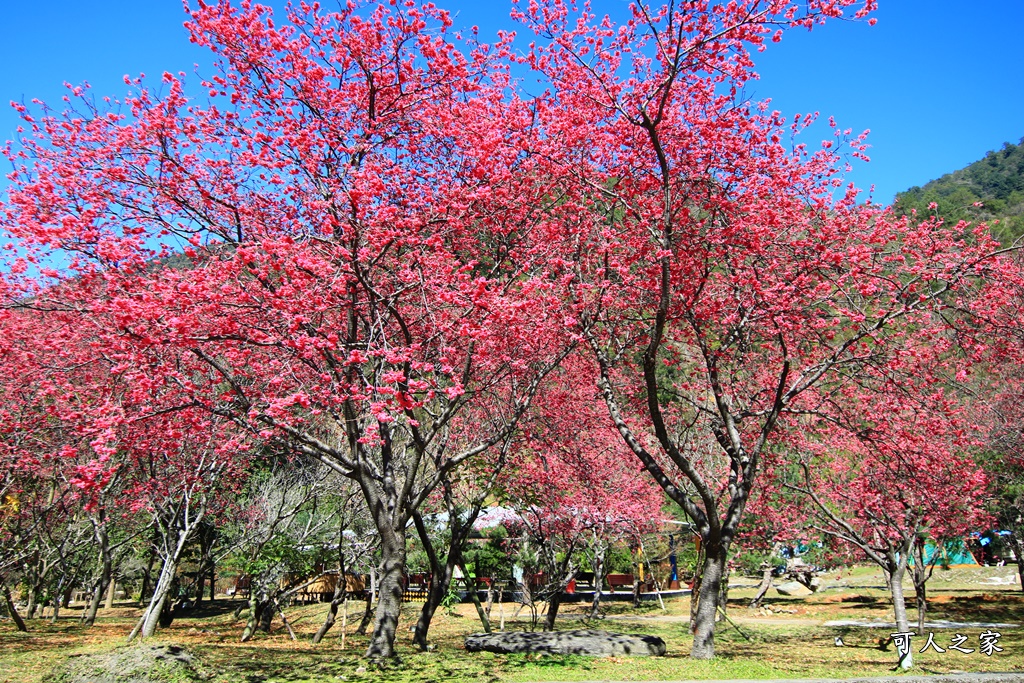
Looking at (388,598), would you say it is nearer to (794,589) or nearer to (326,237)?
(326,237)

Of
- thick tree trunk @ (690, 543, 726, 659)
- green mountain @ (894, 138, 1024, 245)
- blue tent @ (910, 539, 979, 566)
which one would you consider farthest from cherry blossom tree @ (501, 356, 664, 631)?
green mountain @ (894, 138, 1024, 245)

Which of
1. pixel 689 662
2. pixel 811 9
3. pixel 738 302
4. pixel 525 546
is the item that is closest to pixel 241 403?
pixel 689 662

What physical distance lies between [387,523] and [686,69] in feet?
A: 22.6

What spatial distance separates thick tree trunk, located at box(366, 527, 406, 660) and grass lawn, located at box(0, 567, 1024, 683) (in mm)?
333

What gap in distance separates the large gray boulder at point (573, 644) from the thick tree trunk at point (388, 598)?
1812mm

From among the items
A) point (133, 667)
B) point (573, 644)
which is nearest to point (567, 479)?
point (573, 644)

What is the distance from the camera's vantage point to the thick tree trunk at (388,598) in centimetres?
841

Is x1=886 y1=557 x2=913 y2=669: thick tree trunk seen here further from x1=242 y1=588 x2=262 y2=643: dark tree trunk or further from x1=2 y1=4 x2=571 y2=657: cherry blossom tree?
x1=242 y1=588 x2=262 y2=643: dark tree trunk

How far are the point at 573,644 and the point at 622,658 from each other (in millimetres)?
751

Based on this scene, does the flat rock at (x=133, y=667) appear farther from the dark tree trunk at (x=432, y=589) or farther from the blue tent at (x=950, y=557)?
the blue tent at (x=950, y=557)

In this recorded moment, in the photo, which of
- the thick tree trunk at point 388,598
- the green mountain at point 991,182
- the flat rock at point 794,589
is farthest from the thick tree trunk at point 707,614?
the green mountain at point 991,182

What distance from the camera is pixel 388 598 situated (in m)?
8.51

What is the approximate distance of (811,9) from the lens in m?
7.25

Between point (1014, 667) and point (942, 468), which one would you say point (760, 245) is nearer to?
point (1014, 667)
